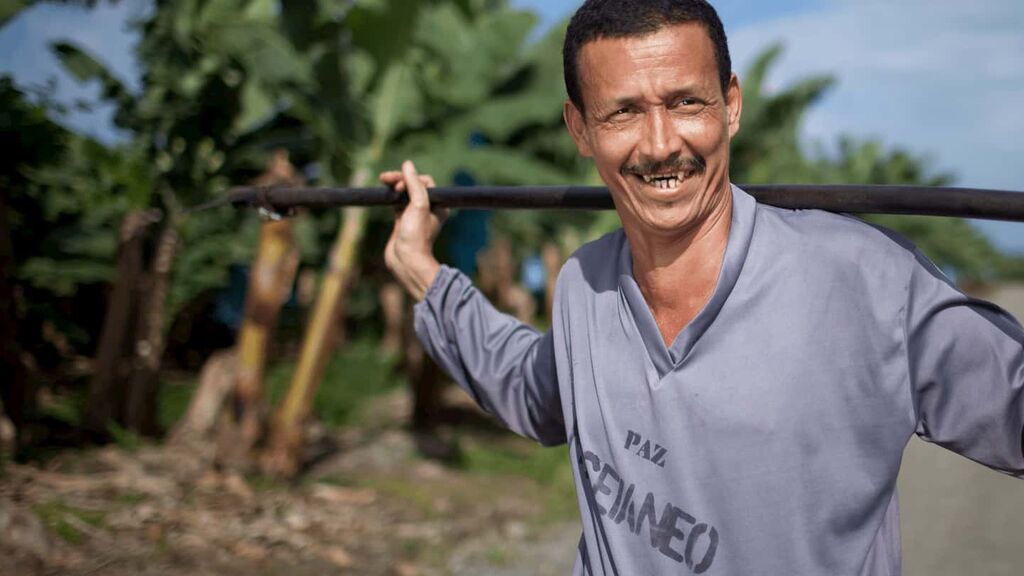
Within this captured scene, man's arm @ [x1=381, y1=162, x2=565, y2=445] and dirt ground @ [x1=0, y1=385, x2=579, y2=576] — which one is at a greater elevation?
man's arm @ [x1=381, y1=162, x2=565, y2=445]

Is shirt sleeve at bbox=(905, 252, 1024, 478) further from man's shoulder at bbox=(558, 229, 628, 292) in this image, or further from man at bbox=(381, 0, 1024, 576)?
man's shoulder at bbox=(558, 229, 628, 292)

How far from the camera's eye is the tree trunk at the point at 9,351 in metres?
4.35

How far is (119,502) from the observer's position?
409 cm

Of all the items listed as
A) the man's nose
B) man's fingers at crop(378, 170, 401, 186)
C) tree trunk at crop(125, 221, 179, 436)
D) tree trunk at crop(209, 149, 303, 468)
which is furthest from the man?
tree trunk at crop(125, 221, 179, 436)

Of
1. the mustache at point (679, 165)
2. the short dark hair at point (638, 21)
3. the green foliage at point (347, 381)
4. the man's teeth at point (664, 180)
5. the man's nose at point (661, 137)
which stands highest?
the short dark hair at point (638, 21)

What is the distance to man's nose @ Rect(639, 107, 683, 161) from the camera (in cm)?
157

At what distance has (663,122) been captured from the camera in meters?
1.58

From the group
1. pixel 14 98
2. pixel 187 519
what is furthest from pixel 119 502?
pixel 14 98

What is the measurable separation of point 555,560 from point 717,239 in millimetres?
3759

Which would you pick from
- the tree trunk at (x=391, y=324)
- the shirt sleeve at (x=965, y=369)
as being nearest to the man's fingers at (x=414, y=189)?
the shirt sleeve at (x=965, y=369)

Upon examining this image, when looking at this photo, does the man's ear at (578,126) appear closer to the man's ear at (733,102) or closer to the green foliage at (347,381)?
the man's ear at (733,102)

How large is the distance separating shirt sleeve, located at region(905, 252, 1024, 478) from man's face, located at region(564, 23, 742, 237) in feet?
1.14

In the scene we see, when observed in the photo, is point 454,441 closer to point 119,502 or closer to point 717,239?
point 119,502

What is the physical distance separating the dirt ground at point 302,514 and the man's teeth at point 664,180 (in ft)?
7.87
